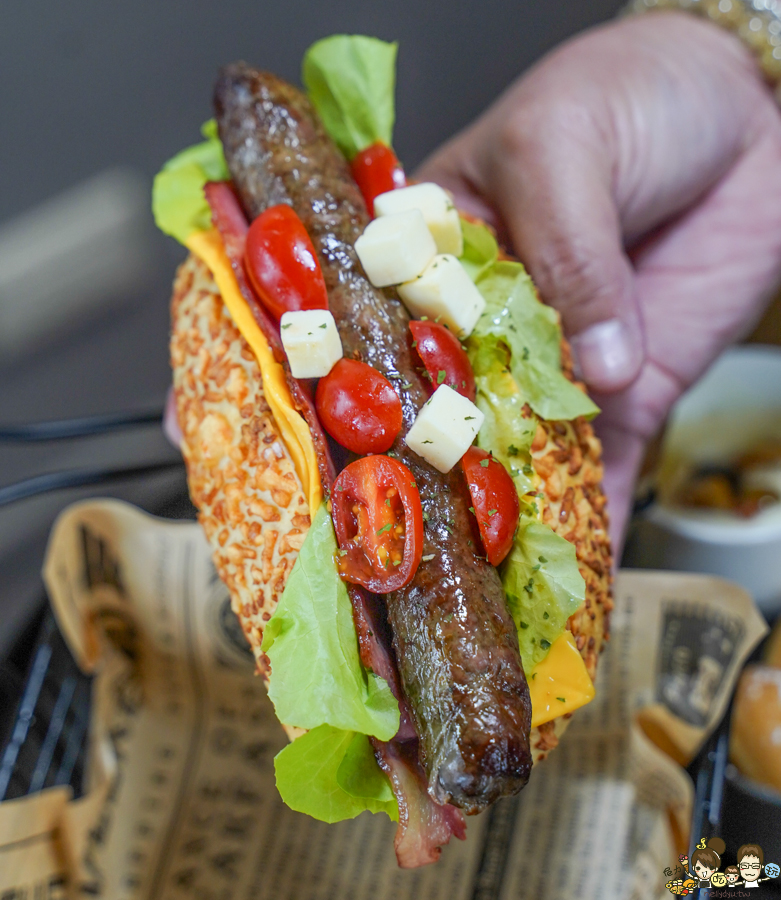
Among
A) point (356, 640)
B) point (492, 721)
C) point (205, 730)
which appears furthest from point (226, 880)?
point (492, 721)

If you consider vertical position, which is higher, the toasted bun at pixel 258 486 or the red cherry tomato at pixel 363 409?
the red cherry tomato at pixel 363 409

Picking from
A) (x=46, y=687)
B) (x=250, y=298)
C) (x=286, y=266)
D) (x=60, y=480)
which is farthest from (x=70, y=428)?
(x=286, y=266)

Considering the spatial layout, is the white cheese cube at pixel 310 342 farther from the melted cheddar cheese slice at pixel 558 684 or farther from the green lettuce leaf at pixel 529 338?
the melted cheddar cheese slice at pixel 558 684

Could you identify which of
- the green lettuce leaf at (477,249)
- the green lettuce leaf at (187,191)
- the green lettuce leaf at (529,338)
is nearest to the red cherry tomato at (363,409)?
the green lettuce leaf at (529,338)

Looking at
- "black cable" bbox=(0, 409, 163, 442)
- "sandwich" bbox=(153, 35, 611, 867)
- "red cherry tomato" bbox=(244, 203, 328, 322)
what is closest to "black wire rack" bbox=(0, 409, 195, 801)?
"black cable" bbox=(0, 409, 163, 442)

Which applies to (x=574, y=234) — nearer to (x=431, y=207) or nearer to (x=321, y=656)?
(x=431, y=207)

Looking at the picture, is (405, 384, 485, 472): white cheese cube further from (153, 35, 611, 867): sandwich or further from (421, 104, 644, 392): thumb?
(421, 104, 644, 392): thumb
